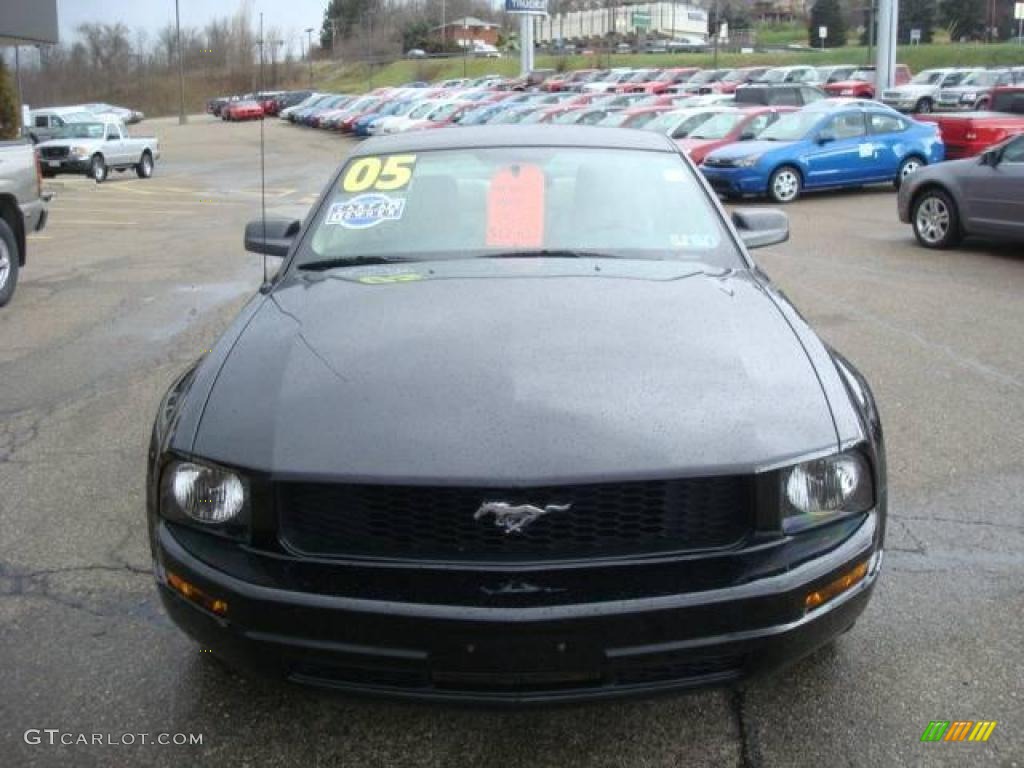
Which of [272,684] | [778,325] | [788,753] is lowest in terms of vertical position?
[788,753]

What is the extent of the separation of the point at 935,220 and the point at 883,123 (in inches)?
269

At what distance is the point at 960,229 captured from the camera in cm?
1116

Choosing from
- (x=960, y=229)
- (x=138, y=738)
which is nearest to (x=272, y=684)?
(x=138, y=738)

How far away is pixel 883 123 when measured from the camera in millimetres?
17578

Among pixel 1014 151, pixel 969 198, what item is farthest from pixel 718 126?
pixel 1014 151

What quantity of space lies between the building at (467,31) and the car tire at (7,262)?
102m

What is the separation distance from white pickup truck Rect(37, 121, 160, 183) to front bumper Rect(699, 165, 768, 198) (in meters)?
18.1

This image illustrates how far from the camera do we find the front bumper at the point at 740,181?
16281 millimetres

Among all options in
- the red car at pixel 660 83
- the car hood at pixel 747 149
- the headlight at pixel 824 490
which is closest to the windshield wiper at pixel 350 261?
the headlight at pixel 824 490

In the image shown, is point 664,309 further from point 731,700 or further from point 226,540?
point 226,540

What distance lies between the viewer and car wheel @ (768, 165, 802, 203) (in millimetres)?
16500

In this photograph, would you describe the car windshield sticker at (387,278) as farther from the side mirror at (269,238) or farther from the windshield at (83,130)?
the windshield at (83,130)

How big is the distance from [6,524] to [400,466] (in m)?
2.66

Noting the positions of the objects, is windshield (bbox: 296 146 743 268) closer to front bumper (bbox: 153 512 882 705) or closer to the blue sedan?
front bumper (bbox: 153 512 882 705)
